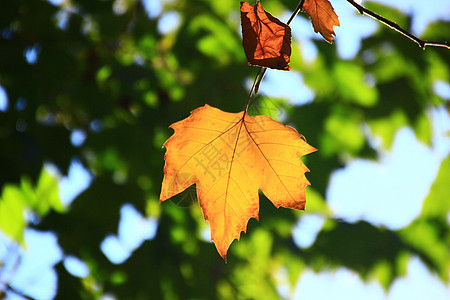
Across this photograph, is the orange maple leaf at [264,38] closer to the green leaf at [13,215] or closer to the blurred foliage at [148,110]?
the blurred foliage at [148,110]

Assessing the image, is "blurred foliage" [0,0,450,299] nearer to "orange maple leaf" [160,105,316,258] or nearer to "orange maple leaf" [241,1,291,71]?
"orange maple leaf" [160,105,316,258]

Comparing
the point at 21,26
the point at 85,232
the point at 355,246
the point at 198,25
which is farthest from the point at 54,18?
the point at 355,246

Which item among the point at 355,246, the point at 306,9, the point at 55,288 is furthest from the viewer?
the point at 355,246

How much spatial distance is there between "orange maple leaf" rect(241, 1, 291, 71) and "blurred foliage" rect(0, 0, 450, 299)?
71cm

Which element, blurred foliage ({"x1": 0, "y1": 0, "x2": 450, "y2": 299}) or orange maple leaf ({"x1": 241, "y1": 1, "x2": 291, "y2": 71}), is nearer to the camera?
orange maple leaf ({"x1": 241, "y1": 1, "x2": 291, "y2": 71})

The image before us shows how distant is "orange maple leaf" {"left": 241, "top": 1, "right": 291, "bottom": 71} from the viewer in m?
0.28

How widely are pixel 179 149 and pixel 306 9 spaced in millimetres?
184

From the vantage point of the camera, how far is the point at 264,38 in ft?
0.96

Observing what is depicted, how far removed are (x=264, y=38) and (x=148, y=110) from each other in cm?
83

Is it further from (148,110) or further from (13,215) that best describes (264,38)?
(13,215)

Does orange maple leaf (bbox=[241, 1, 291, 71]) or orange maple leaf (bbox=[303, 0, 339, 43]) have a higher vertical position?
orange maple leaf (bbox=[303, 0, 339, 43])

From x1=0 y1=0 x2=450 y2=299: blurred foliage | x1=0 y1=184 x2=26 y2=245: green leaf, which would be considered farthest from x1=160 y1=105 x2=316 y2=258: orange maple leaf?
x1=0 y1=184 x2=26 y2=245: green leaf

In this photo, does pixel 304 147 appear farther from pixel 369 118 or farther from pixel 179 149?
pixel 369 118

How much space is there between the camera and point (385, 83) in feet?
3.57
